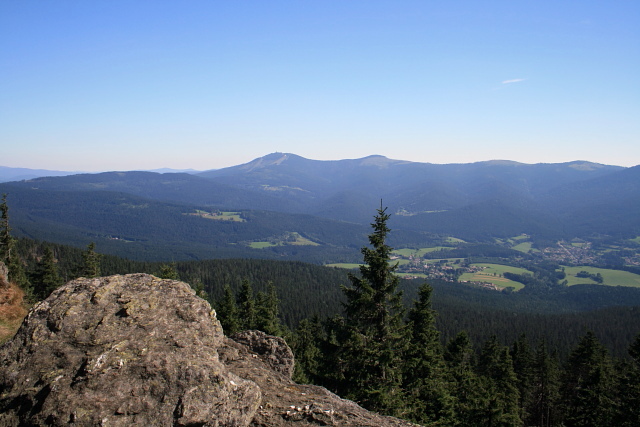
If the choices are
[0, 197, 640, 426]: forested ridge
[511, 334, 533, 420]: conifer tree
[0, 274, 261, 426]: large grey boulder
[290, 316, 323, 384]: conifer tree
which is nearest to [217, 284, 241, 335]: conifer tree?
[0, 197, 640, 426]: forested ridge

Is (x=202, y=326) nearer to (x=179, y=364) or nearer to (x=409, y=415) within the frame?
(x=179, y=364)

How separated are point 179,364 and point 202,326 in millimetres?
1516

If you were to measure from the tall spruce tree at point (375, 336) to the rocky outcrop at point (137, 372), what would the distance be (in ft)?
26.2

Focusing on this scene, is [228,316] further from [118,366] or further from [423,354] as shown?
[118,366]

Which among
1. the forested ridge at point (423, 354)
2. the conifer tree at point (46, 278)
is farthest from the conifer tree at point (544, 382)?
the conifer tree at point (46, 278)

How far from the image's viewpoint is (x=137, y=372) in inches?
293

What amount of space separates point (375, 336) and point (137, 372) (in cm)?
1293

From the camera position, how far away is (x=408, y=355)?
21.6 meters

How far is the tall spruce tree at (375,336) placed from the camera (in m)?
17.2

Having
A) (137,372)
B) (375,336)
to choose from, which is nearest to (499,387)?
→ (375,336)

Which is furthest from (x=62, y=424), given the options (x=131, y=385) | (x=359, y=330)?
(x=359, y=330)

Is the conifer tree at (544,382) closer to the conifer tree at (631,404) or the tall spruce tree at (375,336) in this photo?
the conifer tree at (631,404)

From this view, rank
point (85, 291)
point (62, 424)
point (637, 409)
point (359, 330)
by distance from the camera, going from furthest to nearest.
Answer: point (637, 409)
point (359, 330)
point (85, 291)
point (62, 424)

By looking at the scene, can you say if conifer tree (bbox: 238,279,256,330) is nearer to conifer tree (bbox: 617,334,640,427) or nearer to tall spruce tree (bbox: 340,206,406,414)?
tall spruce tree (bbox: 340,206,406,414)
